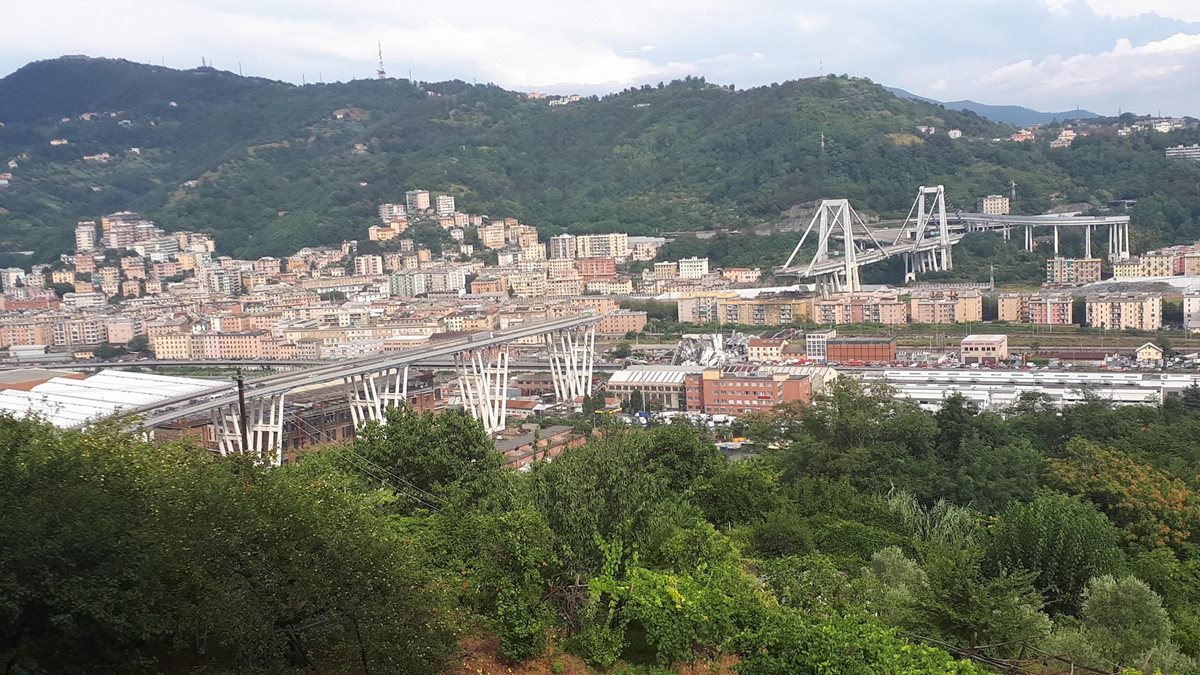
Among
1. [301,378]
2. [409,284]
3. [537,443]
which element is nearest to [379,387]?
[301,378]

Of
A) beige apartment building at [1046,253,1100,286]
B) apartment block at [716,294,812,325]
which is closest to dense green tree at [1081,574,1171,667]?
apartment block at [716,294,812,325]

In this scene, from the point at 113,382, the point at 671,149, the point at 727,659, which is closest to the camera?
the point at 727,659

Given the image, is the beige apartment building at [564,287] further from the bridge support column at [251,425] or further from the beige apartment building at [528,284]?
the bridge support column at [251,425]

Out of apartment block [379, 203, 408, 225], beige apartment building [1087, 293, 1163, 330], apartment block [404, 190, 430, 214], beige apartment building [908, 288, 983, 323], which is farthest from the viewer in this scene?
apartment block [404, 190, 430, 214]

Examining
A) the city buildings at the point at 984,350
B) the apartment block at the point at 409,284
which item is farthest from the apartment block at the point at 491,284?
the city buildings at the point at 984,350

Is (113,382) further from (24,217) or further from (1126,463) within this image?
(24,217)

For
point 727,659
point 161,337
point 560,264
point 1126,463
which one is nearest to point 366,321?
point 161,337

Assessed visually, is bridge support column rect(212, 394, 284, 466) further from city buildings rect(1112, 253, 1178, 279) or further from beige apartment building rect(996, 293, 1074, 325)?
city buildings rect(1112, 253, 1178, 279)
